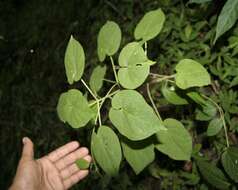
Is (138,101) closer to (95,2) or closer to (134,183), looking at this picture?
(134,183)

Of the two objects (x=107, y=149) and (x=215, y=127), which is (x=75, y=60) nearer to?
(x=107, y=149)

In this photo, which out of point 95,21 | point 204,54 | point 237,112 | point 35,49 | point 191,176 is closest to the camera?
point 237,112

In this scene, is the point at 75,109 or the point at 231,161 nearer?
the point at 75,109

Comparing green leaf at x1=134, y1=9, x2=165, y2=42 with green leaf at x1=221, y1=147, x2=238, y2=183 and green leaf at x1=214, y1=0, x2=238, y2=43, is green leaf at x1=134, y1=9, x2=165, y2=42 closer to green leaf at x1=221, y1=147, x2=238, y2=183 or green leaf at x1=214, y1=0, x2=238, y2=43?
green leaf at x1=214, y1=0, x2=238, y2=43

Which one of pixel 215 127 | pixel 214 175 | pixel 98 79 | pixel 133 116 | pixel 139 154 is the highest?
pixel 98 79

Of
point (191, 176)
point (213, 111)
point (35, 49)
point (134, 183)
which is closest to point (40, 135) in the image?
point (35, 49)

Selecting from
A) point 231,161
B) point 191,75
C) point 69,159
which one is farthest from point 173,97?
point 69,159

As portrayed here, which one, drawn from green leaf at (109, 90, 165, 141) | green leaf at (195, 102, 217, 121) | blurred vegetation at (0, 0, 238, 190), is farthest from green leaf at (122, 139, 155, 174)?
blurred vegetation at (0, 0, 238, 190)
